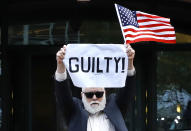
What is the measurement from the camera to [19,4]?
7.61m

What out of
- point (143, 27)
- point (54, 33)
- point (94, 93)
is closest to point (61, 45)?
point (54, 33)

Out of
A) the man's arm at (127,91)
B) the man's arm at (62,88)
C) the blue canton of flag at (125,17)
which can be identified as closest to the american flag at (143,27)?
the blue canton of flag at (125,17)

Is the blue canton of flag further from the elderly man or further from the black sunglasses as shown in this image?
the black sunglasses

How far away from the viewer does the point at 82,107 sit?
4.13 meters

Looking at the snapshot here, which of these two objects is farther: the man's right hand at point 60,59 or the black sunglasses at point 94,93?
the black sunglasses at point 94,93

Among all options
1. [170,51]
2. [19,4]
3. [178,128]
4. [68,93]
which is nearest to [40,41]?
[19,4]

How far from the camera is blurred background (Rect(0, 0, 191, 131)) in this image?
25.2ft

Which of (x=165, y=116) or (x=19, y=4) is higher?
(x=19, y=4)

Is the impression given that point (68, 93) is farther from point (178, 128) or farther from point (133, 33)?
point (178, 128)

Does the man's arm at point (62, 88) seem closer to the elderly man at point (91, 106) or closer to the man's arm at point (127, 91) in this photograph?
the elderly man at point (91, 106)

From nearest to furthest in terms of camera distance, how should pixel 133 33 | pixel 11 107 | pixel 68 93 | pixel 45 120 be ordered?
pixel 68 93
pixel 133 33
pixel 11 107
pixel 45 120

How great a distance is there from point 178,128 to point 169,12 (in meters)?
2.28

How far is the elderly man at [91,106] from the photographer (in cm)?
394

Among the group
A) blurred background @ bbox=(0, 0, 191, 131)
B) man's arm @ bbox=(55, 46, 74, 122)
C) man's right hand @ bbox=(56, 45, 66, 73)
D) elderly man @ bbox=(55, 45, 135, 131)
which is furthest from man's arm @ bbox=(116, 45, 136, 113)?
blurred background @ bbox=(0, 0, 191, 131)
